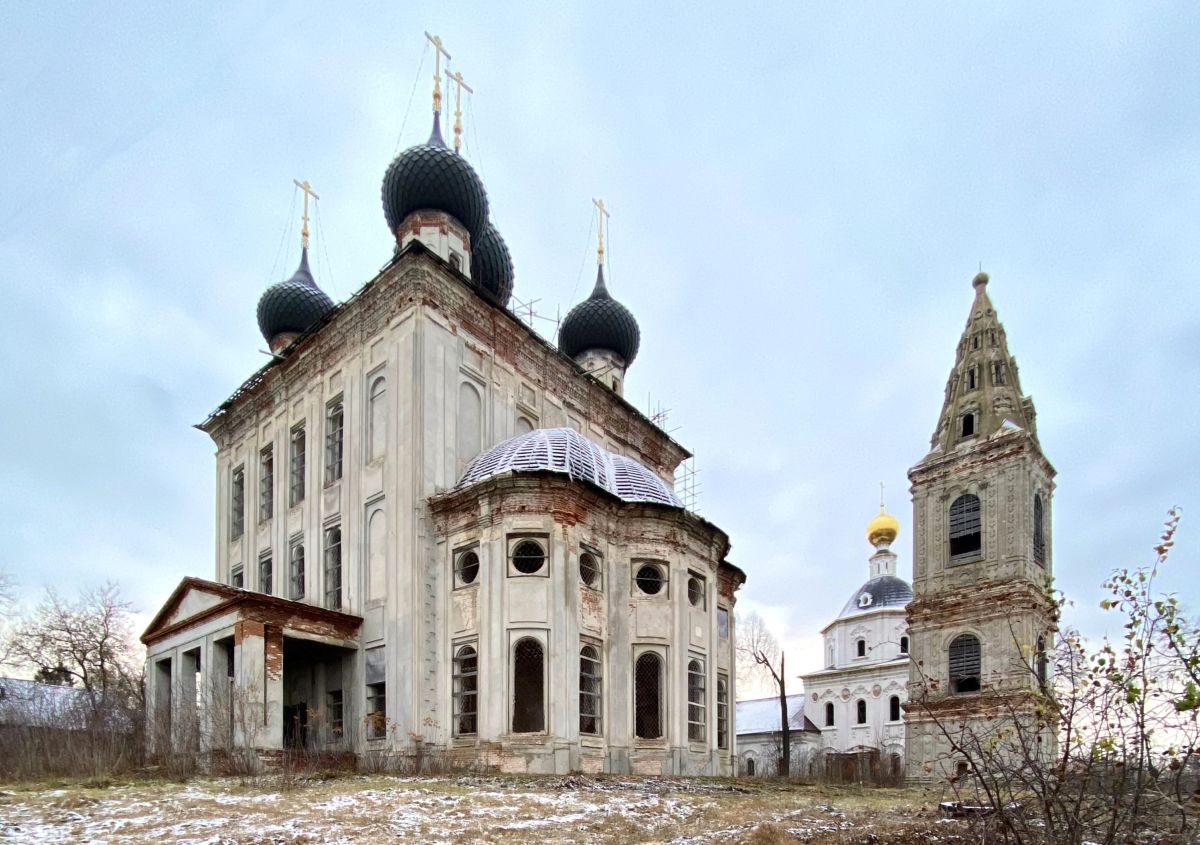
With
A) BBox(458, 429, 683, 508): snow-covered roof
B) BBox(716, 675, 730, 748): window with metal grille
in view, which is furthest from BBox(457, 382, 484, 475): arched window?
BBox(716, 675, 730, 748): window with metal grille

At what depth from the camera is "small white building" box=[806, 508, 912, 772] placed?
178 feet

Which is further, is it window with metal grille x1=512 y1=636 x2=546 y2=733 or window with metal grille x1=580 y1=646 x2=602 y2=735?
window with metal grille x1=580 y1=646 x2=602 y2=735

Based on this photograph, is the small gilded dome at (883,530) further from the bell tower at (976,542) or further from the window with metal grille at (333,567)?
the window with metal grille at (333,567)

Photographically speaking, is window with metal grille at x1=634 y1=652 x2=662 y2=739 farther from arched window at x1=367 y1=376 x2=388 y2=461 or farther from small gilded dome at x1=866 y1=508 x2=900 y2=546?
small gilded dome at x1=866 y1=508 x2=900 y2=546

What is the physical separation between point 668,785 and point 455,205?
17430 mm

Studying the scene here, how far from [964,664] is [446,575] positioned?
85.3ft

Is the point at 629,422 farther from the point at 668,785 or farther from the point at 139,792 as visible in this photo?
the point at 139,792

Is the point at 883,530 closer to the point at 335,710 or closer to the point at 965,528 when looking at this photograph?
the point at 965,528

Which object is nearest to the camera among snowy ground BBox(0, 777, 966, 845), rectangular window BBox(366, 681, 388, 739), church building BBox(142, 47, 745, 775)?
snowy ground BBox(0, 777, 966, 845)

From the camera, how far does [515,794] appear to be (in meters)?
12.8

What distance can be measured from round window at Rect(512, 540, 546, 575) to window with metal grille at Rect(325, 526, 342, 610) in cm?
605

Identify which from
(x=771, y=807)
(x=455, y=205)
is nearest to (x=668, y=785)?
(x=771, y=807)

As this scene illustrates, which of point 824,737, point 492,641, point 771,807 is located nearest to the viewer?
point 771,807

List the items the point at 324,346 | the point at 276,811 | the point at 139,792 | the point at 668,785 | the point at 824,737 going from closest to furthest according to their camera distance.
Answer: the point at 276,811, the point at 139,792, the point at 668,785, the point at 324,346, the point at 824,737
